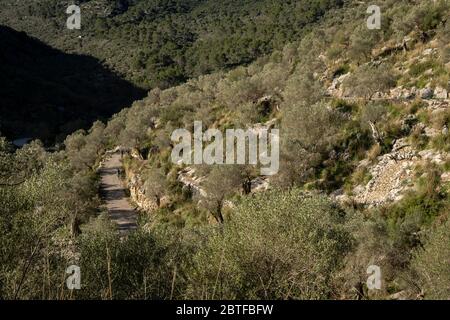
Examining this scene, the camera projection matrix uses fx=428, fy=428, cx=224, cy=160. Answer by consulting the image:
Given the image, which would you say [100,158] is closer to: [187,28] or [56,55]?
[56,55]

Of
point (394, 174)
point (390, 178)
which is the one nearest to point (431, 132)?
point (394, 174)

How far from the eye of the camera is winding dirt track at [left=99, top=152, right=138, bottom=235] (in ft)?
150

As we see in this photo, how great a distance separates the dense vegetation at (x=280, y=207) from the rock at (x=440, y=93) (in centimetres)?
85

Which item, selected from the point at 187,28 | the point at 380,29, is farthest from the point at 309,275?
the point at 187,28

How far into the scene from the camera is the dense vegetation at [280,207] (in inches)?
606

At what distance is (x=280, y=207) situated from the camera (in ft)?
56.4

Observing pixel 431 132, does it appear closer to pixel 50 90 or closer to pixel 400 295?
pixel 400 295

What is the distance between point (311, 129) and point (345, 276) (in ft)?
63.7
